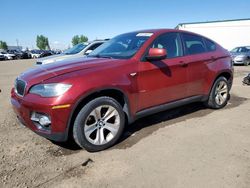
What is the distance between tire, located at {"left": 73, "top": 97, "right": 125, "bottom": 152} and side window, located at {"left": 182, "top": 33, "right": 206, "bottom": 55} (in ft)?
6.47

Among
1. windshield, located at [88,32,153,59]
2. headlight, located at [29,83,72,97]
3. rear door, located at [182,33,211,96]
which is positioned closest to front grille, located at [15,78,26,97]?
headlight, located at [29,83,72,97]

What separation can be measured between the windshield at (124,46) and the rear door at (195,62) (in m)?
0.91

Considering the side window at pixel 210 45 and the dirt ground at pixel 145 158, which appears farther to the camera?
the side window at pixel 210 45

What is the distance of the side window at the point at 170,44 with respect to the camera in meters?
4.38

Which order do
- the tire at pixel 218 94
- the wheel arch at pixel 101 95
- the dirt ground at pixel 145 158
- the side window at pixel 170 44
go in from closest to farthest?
1. the dirt ground at pixel 145 158
2. the wheel arch at pixel 101 95
3. the side window at pixel 170 44
4. the tire at pixel 218 94

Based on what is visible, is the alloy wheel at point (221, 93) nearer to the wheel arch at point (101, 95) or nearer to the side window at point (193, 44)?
the side window at point (193, 44)

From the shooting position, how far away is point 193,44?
4992 millimetres

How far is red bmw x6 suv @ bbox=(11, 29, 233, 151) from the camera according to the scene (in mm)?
3277

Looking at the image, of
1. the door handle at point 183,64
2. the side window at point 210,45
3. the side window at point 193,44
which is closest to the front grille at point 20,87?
the door handle at point 183,64

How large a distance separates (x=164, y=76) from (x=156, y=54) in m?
0.48

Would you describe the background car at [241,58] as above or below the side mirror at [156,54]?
below

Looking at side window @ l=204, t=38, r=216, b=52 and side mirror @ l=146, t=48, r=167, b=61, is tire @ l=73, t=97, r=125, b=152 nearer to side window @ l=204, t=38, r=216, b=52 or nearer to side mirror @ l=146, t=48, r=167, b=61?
side mirror @ l=146, t=48, r=167, b=61

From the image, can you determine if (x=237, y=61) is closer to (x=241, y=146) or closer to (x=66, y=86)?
(x=241, y=146)

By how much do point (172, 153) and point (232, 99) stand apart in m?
3.79
